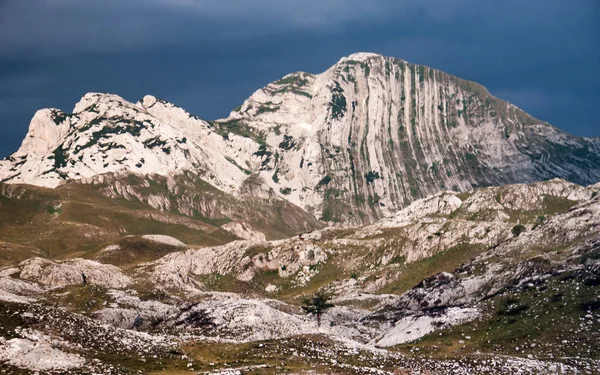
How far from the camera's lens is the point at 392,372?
8462 centimetres

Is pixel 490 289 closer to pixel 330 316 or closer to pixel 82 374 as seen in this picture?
pixel 330 316

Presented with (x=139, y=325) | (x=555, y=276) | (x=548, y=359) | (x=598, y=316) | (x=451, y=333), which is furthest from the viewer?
(x=139, y=325)

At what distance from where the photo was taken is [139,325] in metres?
162

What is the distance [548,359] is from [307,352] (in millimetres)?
29962

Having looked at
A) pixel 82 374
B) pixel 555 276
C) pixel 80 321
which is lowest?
pixel 82 374

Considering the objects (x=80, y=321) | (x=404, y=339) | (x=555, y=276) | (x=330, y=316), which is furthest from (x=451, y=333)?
(x=330, y=316)

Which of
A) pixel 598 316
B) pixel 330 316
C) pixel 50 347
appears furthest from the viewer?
pixel 330 316

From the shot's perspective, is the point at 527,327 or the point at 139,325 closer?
the point at 527,327

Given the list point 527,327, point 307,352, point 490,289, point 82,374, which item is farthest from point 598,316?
point 82,374

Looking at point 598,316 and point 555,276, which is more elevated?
point 555,276

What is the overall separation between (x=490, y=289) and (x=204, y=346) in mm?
70592

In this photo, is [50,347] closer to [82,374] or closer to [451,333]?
[82,374]

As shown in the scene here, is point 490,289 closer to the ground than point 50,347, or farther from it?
farther from it

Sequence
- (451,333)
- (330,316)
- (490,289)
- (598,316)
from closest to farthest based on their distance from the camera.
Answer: (598,316) < (451,333) < (490,289) < (330,316)
